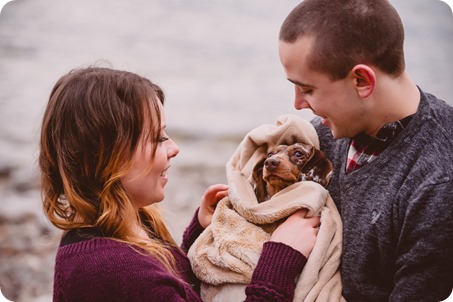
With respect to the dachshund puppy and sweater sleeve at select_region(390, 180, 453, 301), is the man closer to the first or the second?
sweater sleeve at select_region(390, 180, 453, 301)

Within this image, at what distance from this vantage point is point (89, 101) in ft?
5.02

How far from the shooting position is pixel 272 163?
1691 mm

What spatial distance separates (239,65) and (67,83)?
3165mm

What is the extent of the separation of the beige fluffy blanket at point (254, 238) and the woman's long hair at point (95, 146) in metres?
0.15

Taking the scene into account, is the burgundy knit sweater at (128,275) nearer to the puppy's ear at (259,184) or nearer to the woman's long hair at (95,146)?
the woman's long hair at (95,146)

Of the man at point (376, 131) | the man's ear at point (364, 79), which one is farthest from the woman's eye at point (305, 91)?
the man's ear at point (364, 79)

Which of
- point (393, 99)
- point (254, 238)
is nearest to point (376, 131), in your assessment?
point (393, 99)

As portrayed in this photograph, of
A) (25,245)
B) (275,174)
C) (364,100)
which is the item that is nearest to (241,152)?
(275,174)

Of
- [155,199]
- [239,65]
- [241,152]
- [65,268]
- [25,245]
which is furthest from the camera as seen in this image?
[239,65]

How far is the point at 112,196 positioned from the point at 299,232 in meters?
0.52

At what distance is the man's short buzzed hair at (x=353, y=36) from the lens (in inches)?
58.8

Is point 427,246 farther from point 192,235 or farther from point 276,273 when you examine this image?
point 192,235

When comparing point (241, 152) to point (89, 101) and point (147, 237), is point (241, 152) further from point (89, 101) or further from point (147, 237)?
point (89, 101)

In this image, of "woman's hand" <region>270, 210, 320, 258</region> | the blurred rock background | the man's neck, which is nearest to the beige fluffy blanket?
"woman's hand" <region>270, 210, 320, 258</region>
